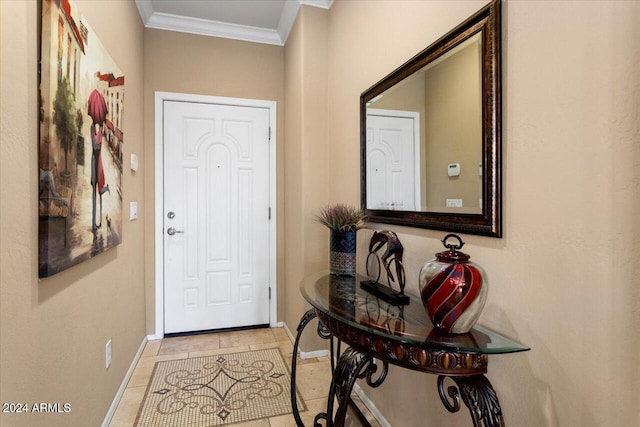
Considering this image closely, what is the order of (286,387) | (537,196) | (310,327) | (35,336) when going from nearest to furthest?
(537,196) → (35,336) → (286,387) → (310,327)

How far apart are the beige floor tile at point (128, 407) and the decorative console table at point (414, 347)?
1238 mm

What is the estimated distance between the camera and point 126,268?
87.0 inches

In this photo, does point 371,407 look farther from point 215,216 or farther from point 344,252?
point 215,216

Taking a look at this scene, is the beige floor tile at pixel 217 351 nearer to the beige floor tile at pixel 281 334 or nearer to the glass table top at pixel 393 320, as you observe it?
the beige floor tile at pixel 281 334

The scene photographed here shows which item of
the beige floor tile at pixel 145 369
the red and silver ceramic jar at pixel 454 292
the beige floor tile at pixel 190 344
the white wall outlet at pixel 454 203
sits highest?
the white wall outlet at pixel 454 203

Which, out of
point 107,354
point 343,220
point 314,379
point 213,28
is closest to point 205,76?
point 213,28

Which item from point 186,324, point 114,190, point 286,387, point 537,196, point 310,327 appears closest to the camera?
point 537,196

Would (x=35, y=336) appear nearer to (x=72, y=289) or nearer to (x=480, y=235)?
(x=72, y=289)

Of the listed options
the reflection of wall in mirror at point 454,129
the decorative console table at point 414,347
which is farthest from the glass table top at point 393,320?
the reflection of wall in mirror at point 454,129

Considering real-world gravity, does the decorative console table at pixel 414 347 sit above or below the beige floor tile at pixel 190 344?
above

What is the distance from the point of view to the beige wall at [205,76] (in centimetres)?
282

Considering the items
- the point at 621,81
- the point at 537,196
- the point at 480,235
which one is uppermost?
the point at 621,81

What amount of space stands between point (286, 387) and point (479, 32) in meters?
2.15

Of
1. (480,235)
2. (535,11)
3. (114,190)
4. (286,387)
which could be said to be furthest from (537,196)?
(114,190)
